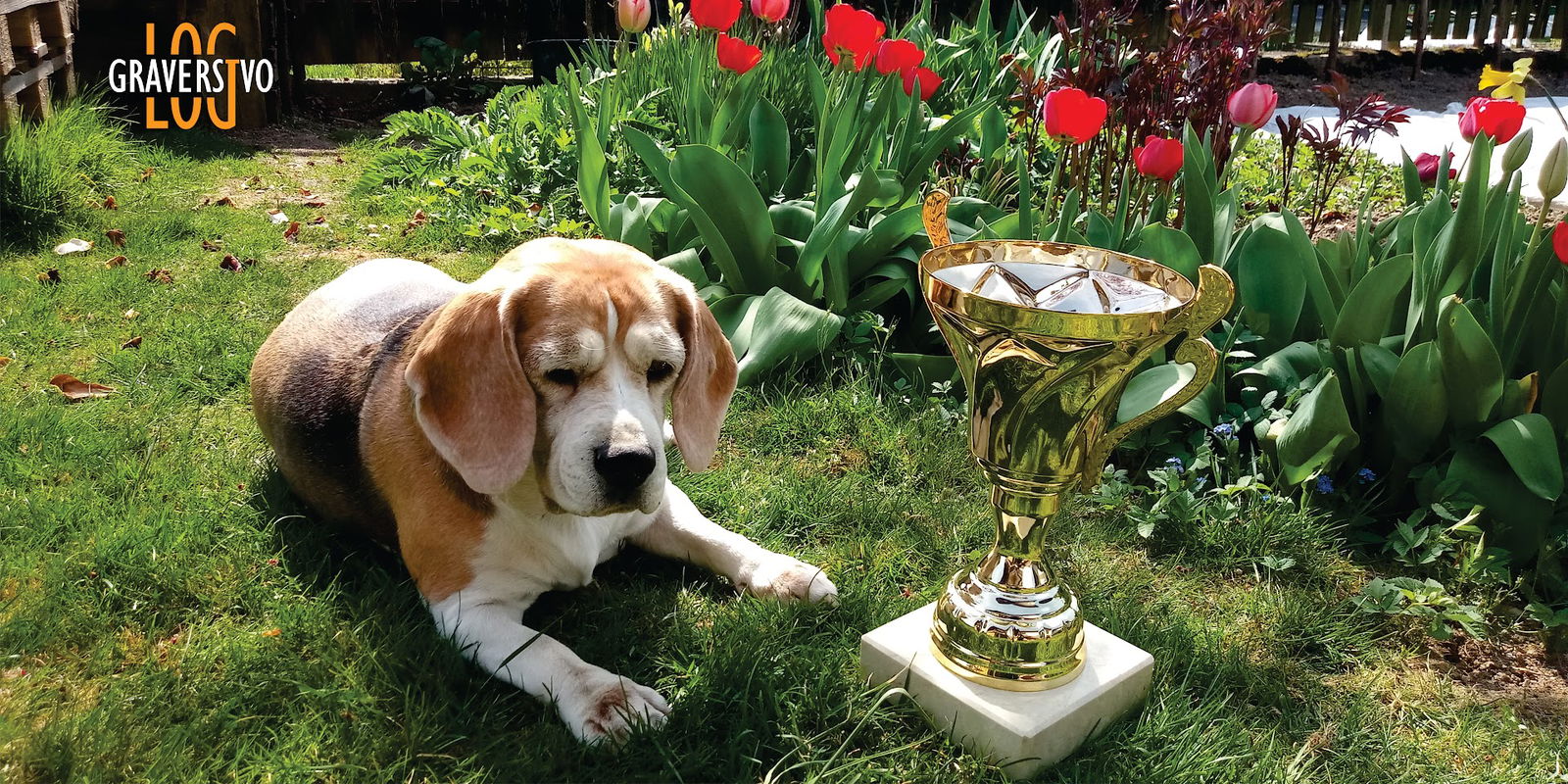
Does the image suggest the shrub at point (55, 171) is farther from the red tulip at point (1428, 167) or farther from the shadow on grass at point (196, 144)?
the red tulip at point (1428, 167)

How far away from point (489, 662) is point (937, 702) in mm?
969

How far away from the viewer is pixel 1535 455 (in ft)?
9.11

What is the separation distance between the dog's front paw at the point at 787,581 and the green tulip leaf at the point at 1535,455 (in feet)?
5.84

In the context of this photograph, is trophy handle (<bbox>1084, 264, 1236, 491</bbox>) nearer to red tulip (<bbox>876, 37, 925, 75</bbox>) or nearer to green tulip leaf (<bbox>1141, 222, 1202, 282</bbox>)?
green tulip leaf (<bbox>1141, 222, 1202, 282</bbox>)

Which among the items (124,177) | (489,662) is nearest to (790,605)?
(489,662)

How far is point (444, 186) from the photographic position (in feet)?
20.1

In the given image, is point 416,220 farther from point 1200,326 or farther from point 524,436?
point 1200,326

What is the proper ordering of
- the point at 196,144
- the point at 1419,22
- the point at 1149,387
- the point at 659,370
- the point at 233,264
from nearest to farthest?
the point at 659,370 → the point at 1149,387 → the point at 233,264 → the point at 196,144 → the point at 1419,22

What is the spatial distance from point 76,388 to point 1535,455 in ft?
14.8

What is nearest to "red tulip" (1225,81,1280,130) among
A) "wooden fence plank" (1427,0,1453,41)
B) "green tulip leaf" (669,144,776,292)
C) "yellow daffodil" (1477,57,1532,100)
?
"yellow daffodil" (1477,57,1532,100)

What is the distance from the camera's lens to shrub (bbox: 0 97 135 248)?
530cm

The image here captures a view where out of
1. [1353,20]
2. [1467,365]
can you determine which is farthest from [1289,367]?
[1353,20]

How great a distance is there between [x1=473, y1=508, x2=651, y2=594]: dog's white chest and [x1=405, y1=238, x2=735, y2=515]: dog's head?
16 centimetres

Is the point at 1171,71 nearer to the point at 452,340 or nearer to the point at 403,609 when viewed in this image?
the point at 452,340
